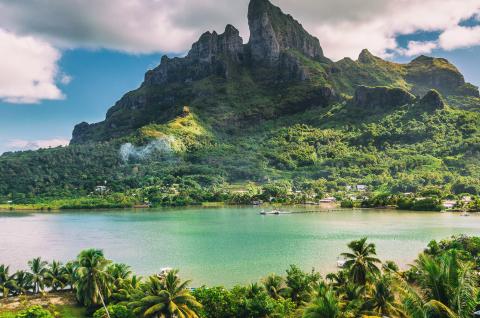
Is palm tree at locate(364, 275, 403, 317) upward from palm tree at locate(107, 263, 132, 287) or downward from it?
upward

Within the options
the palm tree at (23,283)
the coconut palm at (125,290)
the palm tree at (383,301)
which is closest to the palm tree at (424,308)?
the palm tree at (383,301)

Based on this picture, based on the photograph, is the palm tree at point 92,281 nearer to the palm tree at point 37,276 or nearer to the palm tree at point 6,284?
the palm tree at point 37,276

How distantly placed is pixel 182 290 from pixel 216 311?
16.8 ft

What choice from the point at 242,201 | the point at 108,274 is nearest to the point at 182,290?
the point at 108,274

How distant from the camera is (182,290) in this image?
34.2 m

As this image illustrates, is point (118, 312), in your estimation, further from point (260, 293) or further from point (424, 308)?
point (424, 308)

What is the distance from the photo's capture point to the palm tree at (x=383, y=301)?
31219mm

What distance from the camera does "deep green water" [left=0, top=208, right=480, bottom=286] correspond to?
224ft

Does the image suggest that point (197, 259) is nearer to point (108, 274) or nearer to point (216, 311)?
point (108, 274)

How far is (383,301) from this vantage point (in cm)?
3200

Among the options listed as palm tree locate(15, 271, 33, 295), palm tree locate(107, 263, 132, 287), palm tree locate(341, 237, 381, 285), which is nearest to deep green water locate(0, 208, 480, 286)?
palm tree locate(107, 263, 132, 287)

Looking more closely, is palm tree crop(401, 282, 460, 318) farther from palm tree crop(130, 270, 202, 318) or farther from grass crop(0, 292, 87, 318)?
grass crop(0, 292, 87, 318)

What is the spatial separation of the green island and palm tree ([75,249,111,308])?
0.09m

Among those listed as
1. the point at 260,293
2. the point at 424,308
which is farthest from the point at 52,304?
the point at 424,308
